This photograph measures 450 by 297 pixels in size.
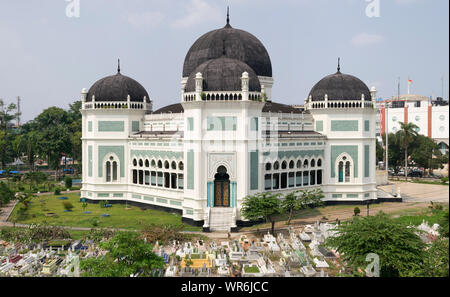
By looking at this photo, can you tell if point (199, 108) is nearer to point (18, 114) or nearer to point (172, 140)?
point (172, 140)

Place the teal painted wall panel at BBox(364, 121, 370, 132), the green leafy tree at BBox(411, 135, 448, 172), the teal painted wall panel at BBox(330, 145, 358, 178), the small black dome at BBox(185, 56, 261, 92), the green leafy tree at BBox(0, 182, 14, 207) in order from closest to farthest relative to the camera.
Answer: the small black dome at BBox(185, 56, 261, 92)
the green leafy tree at BBox(0, 182, 14, 207)
the teal painted wall panel at BBox(330, 145, 358, 178)
the teal painted wall panel at BBox(364, 121, 370, 132)
the green leafy tree at BBox(411, 135, 448, 172)

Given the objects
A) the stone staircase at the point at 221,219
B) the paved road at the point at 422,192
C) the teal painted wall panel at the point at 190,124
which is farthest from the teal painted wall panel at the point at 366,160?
the teal painted wall panel at the point at 190,124

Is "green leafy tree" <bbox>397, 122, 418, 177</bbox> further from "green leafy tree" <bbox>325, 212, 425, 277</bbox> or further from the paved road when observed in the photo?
"green leafy tree" <bbox>325, 212, 425, 277</bbox>

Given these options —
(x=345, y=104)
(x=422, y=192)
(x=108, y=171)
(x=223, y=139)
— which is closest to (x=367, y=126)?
(x=345, y=104)

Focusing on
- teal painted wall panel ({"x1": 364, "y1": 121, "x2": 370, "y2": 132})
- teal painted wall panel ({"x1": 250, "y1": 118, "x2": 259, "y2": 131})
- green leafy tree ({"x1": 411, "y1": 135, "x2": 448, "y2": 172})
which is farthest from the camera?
green leafy tree ({"x1": 411, "y1": 135, "x2": 448, "y2": 172})

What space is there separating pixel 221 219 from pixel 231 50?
788 inches

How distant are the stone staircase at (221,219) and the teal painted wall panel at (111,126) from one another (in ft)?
55.0

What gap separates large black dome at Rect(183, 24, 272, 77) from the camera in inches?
1793

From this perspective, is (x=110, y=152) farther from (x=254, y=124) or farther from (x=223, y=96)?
(x=254, y=124)

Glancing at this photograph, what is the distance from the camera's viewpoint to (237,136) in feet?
113

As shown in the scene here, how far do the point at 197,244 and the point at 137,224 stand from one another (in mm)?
8380

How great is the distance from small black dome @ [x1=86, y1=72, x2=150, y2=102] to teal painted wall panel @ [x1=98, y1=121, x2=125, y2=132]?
252 centimetres

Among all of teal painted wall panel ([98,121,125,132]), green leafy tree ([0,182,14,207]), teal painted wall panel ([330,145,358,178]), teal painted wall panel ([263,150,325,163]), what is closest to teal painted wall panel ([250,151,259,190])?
teal painted wall panel ([263,150,325,163])

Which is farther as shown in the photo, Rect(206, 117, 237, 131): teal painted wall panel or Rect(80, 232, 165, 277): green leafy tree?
Rect(206, 117, 237, 131): teal painted wall panel
